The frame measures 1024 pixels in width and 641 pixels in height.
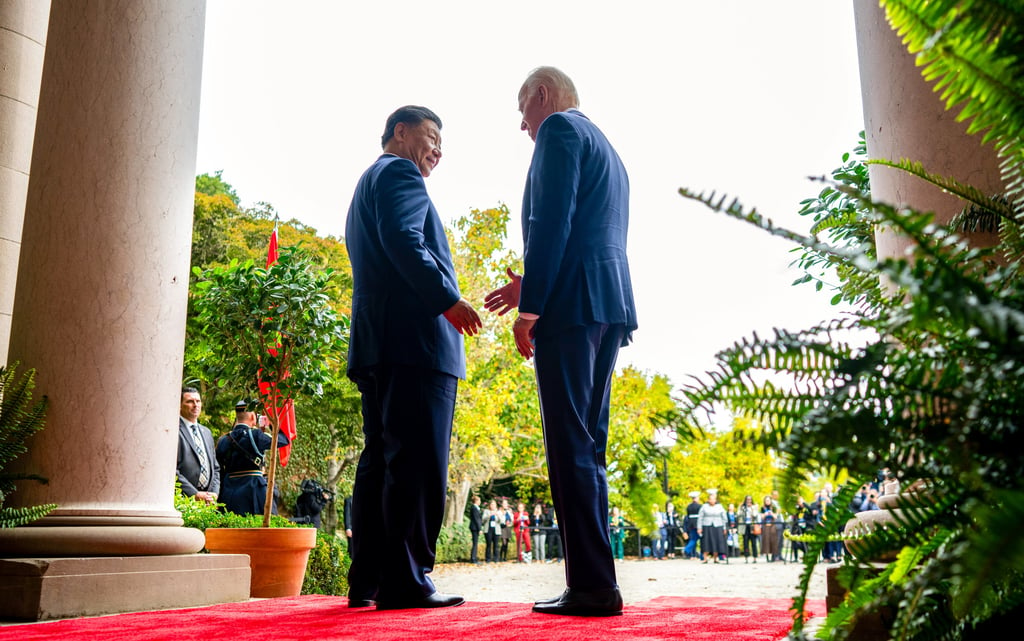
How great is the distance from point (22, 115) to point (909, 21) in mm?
6511

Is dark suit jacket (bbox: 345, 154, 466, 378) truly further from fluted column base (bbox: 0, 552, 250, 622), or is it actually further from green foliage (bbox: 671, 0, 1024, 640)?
green foliage (bbox: 671, 0, 1024, 640)

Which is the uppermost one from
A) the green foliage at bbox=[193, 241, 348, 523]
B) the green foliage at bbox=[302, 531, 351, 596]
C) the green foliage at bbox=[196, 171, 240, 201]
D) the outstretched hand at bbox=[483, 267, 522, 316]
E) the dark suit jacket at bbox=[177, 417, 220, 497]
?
the green foliage at bbox=[196, 171, 240, 201]

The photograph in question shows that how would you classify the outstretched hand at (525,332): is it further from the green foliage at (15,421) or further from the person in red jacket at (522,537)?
the person in red jacket at (522,537)

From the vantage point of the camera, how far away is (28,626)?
156 inches

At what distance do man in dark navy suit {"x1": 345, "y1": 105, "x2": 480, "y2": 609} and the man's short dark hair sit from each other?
1.20 ft

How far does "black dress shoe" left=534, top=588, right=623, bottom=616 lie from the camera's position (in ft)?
12.4

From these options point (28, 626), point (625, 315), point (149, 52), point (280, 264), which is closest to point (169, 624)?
point (28, 626)

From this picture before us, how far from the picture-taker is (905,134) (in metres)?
2.83

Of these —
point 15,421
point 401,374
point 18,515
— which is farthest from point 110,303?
point 401,374

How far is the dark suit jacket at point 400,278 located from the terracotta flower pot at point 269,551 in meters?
2.85

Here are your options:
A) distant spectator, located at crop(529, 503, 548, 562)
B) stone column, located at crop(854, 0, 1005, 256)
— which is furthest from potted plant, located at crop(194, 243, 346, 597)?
distant spectator, located at crop(529, 503, 548, 562)

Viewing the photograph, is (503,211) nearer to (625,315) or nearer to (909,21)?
(625,315)

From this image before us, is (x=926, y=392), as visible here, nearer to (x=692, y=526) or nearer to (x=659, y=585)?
(x=659, y=585)

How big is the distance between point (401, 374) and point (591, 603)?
57.6 inches
